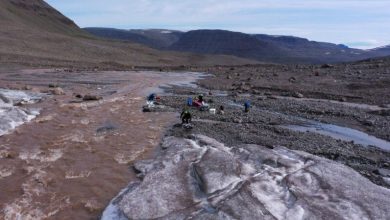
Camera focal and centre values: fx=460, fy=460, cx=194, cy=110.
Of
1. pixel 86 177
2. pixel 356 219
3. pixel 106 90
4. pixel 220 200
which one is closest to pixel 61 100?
pixel 106 90

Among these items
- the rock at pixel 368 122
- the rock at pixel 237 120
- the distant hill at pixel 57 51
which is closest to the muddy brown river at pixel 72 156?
the rock at pixel 237 120

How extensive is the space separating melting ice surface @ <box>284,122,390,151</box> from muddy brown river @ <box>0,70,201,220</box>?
802 centimetres

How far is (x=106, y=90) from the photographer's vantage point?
44750mm

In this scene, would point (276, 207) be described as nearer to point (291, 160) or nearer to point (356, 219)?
point (356, 219)

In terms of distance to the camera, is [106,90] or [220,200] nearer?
[220,200]

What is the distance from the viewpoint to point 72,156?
19516 mm

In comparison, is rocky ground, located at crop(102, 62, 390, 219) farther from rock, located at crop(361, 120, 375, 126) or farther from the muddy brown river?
the muddy brown river

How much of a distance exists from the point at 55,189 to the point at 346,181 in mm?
9783

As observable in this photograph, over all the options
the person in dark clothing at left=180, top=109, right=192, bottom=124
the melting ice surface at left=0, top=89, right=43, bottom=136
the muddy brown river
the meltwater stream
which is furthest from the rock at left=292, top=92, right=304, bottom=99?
the melting ice surface at left=0, top=89, right=43, bottom=136

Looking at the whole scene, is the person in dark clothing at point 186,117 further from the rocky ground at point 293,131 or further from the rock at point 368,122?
the rock at point 368,122

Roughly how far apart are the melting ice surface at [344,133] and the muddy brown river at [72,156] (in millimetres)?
8022

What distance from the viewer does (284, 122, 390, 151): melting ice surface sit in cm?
2302

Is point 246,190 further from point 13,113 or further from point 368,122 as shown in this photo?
point 13,113

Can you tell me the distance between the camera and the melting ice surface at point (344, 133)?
2302cm
